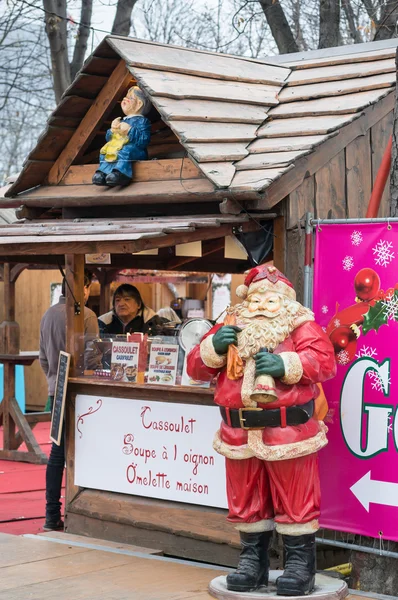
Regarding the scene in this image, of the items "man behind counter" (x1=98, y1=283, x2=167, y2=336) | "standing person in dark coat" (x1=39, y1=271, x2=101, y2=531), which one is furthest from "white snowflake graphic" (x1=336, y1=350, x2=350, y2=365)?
"man behind counter" (x1=98, y1=283, x2=167, y2=336)

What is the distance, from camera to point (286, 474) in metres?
5.26

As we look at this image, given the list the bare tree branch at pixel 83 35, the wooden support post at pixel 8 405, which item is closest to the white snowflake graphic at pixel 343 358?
the wooden support post at pixel 8 405

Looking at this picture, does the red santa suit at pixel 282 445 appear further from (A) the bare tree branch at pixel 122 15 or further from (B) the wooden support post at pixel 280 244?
(A) the bare tree branch at pixel 122 15

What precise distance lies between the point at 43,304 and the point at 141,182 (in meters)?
8.49

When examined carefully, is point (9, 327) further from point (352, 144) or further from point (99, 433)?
point (352, 144)

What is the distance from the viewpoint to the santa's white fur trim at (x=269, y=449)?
17.0 feet

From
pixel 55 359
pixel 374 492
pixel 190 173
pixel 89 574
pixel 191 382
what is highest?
pixel 190 173

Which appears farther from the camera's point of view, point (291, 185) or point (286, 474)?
point (291, 185)

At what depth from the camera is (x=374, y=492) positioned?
18.4 ft

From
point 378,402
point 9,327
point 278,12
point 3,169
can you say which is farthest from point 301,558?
point 3,169

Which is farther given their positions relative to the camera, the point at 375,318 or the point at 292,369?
the point at 375,318

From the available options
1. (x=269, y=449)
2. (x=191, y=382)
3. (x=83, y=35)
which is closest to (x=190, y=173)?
(x=191, y=382)

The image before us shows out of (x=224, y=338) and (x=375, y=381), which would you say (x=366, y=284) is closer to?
(x=375, y=381)

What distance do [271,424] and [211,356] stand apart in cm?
50
